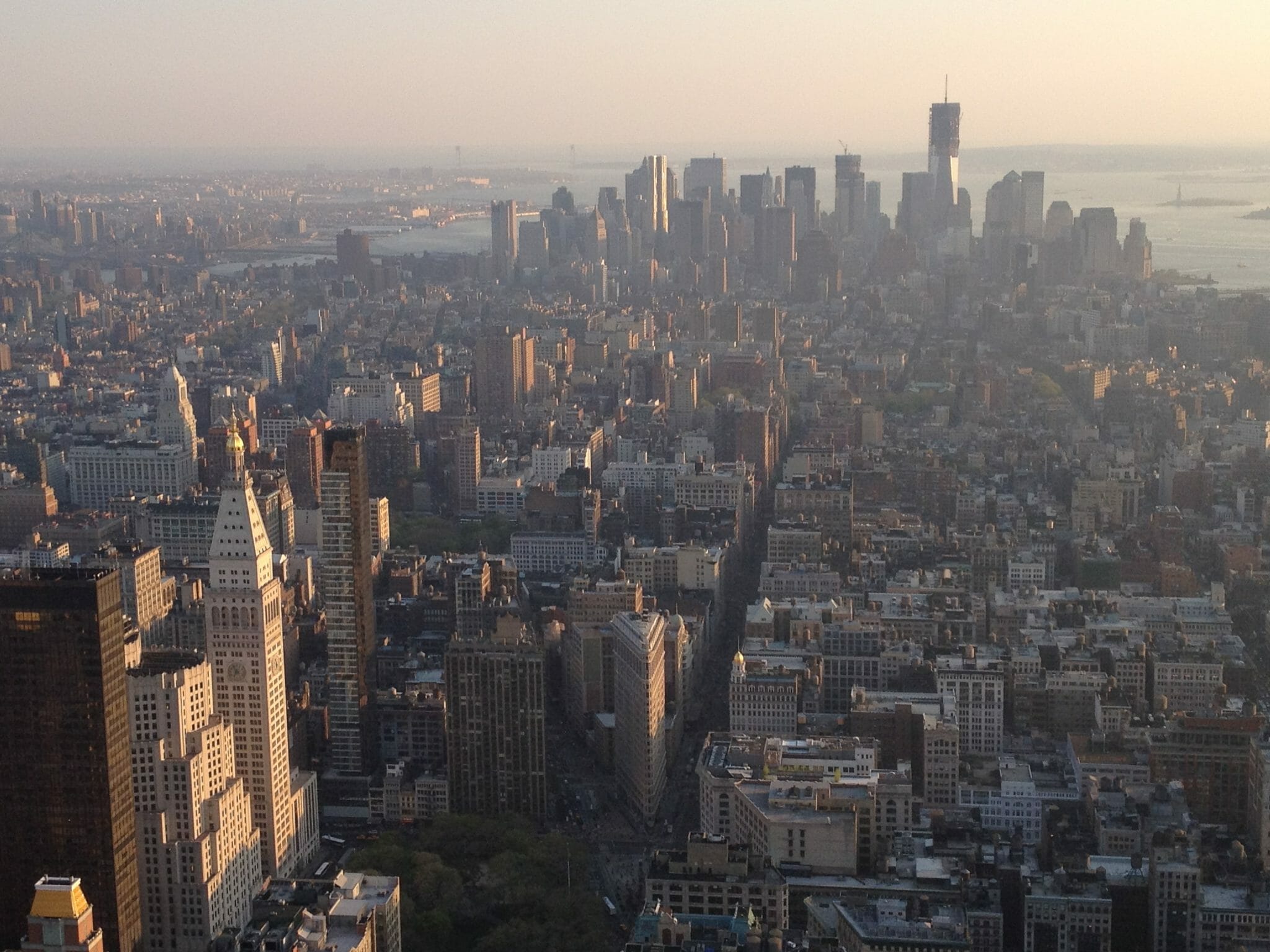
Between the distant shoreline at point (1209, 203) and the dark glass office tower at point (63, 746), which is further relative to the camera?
the distant shoreline at point (1209, 203)

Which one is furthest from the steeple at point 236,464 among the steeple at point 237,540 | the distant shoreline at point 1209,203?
the distant shoreline at point 1209,203

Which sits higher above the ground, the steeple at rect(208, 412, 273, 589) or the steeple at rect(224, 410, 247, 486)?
the steeple at rect(224, 410, 247, 486)

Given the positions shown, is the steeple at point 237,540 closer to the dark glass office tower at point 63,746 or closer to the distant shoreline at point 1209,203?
the dark glass office tower at point 63,746

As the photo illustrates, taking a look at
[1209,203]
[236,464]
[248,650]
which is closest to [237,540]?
[236,464]

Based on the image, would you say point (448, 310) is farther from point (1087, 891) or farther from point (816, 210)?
point (1087, 891)

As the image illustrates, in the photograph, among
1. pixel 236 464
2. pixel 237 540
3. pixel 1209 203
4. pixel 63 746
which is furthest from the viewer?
pixel 1209 203

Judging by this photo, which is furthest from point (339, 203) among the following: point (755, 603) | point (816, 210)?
point (755, 603)

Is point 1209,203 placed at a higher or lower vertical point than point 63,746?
higher

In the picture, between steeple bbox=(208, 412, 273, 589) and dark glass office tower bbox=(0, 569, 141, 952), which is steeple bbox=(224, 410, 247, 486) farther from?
dark glass office tower bbox=(0, 569, 141, 952)

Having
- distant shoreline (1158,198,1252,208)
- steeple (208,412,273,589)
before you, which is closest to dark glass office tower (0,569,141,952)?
steeple (208,412,273,589)

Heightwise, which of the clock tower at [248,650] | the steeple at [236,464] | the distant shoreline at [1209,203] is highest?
the distant shoreline at [1209,203]

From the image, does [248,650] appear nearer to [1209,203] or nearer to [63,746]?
[63,746]
